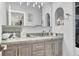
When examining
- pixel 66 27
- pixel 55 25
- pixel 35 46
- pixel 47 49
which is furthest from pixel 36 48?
pixel 66 27

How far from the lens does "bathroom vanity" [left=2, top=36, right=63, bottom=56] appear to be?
1.85 meters

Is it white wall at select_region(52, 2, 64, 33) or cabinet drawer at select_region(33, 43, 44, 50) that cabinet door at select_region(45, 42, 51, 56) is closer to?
cabinet drawer at select_region(33, 43, 44, 50)

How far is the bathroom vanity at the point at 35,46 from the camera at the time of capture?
1.85 m

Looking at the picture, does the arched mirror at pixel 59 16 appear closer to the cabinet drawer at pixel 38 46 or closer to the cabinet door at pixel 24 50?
the cabinet drawer at pixel 38 46

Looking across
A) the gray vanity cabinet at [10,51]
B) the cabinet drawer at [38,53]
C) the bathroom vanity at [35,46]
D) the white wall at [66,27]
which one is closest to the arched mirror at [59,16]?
the white wall at [66,27]

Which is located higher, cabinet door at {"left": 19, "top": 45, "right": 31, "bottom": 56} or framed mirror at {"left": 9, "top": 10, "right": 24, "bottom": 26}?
framed mirror at {"left": 9, "top": 10, "right": 24, "bottom": 26}

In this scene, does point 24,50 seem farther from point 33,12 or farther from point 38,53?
point 33,12

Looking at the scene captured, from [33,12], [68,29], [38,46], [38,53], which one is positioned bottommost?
[38,53]

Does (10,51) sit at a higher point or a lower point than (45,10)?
lower

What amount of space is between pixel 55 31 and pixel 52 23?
0.15 meters

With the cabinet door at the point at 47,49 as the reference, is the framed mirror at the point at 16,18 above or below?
above

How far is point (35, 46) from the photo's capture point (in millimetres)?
1949

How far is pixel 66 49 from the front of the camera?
79.9 inches

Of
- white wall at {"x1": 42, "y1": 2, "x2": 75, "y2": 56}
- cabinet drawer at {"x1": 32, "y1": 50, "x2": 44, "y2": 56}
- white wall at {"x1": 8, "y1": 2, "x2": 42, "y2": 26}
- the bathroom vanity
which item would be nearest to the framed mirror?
white wall at {"x1": 8, "y1": 2, "x2": 42, "y2": 26}
